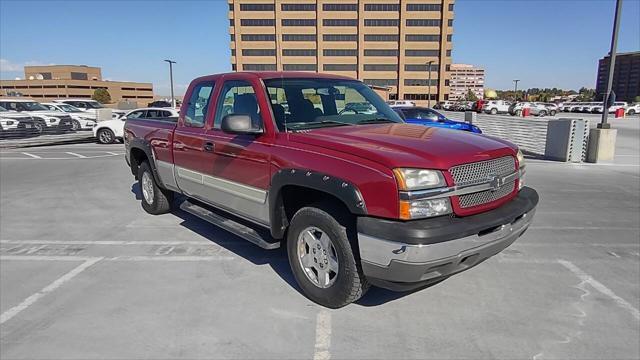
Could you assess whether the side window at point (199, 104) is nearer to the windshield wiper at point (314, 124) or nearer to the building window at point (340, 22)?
the windshield wiper at point (314, 124)

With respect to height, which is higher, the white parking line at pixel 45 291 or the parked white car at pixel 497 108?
the parked white car at pixel 497 108

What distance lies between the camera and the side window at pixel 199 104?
4.61 metres

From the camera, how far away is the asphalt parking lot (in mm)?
2830

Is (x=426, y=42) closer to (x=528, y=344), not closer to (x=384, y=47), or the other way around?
(x=384, y=47)

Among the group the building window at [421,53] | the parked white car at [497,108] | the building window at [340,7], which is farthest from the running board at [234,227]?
the building window at [340,7]

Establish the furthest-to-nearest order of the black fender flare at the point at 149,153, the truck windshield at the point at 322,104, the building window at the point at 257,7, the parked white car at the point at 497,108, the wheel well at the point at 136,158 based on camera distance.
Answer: the building window at the point at 257,7, the parked white car at the point at 497,108, the wheel well at the point at 136,158, the black fender flare at the point at 149,153, the truck windshield at the point at 322,104

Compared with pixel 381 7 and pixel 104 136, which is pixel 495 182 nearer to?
pixel 104 136

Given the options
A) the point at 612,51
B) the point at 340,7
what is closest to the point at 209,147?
the point at 612,51

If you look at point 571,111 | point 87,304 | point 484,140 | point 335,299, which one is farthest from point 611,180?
point 571,111

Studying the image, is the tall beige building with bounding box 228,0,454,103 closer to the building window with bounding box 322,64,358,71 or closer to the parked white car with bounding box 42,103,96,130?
the building window with bounding box 322,64,358,71

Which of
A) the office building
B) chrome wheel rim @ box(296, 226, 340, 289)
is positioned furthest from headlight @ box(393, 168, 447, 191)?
the office building

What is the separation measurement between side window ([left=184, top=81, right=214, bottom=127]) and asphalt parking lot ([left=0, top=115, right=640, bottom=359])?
146 cm

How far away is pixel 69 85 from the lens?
370 ft

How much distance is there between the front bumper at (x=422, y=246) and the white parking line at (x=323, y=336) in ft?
1.81
